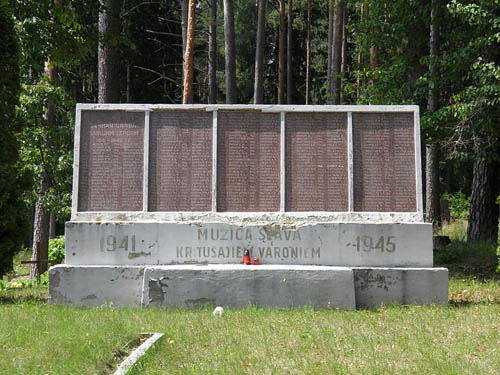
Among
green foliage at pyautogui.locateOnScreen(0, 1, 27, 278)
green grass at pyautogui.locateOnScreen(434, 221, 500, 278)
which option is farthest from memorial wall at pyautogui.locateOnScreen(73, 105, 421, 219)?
green grass at pyautogui.locateOnScreen(434, 221, 500, 278)

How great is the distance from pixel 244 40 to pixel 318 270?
952 inches

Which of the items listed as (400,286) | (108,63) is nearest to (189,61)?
(108,63)

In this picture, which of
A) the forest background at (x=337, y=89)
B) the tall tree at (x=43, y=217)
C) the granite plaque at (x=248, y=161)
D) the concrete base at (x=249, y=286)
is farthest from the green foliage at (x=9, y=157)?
the tall tree at (x=43, y=217)

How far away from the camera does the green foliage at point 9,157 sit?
8.73 meters

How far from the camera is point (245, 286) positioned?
772 centimetres

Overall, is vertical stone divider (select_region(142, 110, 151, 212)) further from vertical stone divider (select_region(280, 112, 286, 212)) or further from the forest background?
the forest background

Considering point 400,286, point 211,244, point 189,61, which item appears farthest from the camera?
point 189,61

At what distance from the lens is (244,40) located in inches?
1177

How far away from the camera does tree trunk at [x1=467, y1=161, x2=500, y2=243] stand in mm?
13180

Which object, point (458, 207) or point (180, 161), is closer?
point (180, 161)

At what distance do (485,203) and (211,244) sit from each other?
8.29m

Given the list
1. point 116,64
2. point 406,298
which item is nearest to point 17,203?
point 116,64

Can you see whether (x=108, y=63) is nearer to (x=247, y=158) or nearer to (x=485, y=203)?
(x=247, y=158)

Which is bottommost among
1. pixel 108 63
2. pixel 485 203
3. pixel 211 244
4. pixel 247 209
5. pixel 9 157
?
pixel 211 244
